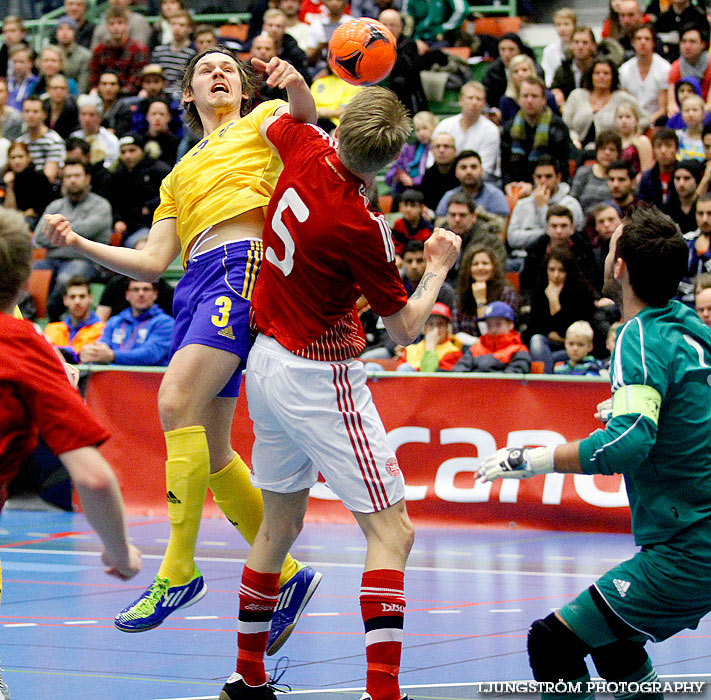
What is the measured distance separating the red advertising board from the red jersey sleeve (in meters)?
6.90

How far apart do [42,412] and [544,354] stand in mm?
7926

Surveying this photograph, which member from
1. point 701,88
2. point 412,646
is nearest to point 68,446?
point 412,646

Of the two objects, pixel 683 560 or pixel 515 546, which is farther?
pixel 515 546

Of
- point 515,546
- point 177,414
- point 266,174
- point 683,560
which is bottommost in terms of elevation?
point 515,546

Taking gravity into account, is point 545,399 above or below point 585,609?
below

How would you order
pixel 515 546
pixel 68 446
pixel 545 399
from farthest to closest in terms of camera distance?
pixel 545 399 → pixel 515 546 → pixel 68 446

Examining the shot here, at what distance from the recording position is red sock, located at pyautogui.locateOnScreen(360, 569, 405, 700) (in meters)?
4.20

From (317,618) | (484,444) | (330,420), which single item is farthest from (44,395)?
(484,444)

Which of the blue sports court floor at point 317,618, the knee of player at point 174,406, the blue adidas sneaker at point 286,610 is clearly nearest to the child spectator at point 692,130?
the blue sports court floor at point 317,618

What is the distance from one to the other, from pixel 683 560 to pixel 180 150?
39.4ft

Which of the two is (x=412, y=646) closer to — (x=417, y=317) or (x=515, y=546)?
(x=417, y=317)

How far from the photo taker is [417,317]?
455 cm

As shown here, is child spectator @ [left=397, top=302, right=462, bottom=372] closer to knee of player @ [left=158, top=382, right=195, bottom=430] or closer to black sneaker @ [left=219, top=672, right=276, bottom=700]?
knee of player @ [left=158, top=382, right=195, bottom=430]

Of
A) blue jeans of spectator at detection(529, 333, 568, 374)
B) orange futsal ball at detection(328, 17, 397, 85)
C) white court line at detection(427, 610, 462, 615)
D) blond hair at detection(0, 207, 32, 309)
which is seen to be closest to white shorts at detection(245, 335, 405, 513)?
blond hair at detection(0, 207, 32, 309)
